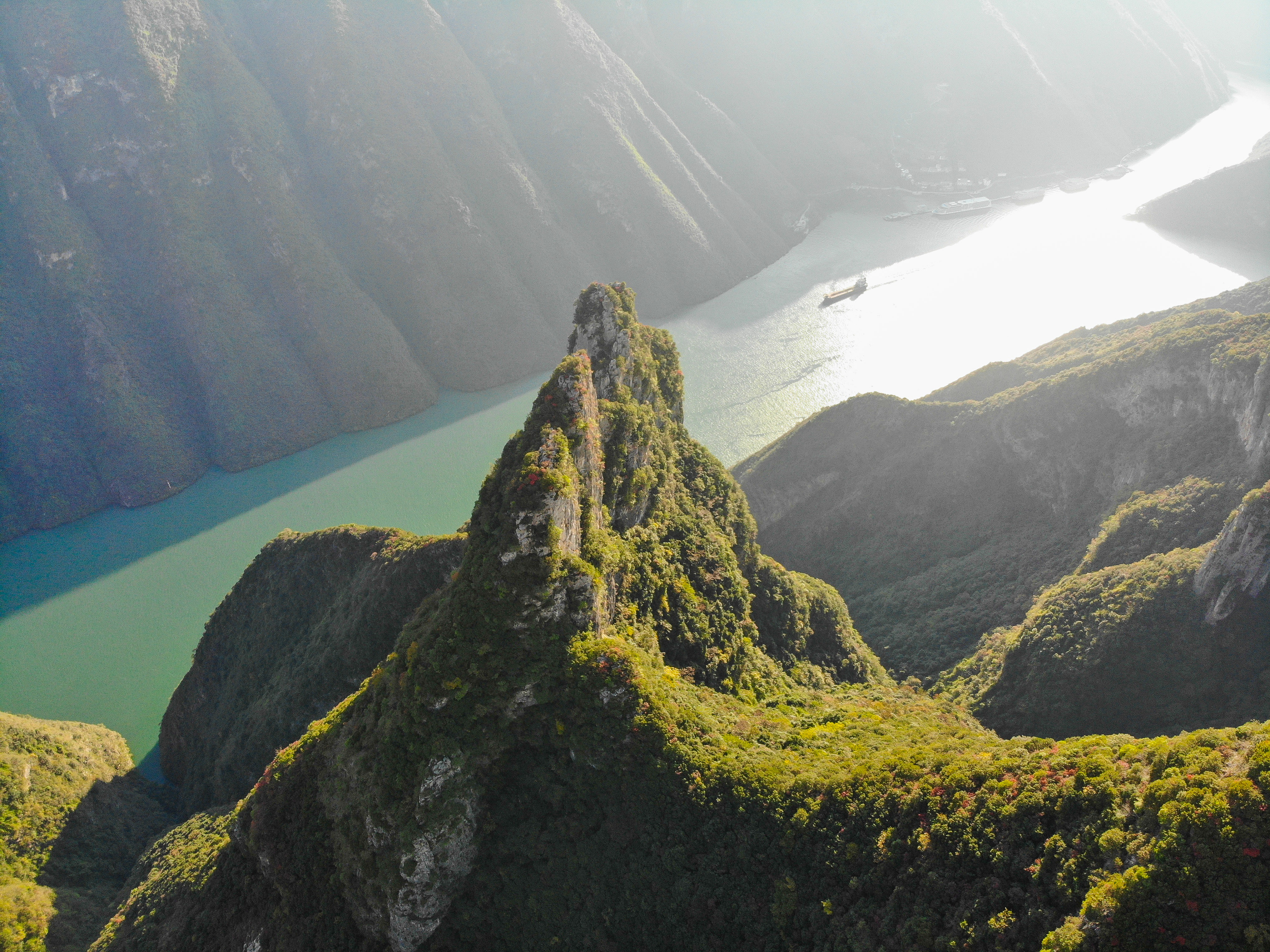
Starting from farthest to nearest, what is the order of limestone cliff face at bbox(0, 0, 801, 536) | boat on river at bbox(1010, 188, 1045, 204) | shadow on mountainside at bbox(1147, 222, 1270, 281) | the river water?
boat on river at bbox(1010, 188, 1045, 204) → shadow on mountainside at bbox(1147, 222, 1270, 281) → limestone cliff face at bbox(0, 0, 801, 536) → the river water

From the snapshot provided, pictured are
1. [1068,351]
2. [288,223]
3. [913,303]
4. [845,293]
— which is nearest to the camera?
[1068,351]

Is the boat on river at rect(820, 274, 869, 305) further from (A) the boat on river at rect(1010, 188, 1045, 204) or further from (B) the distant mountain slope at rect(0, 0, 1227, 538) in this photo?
(A) the boat on river at rect(1010, 188, 1045, 204)

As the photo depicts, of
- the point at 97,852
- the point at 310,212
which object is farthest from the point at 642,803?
the point at 310,212

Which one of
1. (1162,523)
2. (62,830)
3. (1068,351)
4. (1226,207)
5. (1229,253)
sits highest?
(1226,207)

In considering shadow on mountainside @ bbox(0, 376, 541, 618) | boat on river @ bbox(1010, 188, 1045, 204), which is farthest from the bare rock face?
boat on river @ bbox(1010, 188, 1045, 204)

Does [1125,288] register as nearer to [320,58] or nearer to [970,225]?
Result: [970,225]

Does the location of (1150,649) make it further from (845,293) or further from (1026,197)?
(1026,197)

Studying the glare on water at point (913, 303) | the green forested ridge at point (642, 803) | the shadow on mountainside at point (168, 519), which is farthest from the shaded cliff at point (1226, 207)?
the green forested ridge at point (642, 803)
